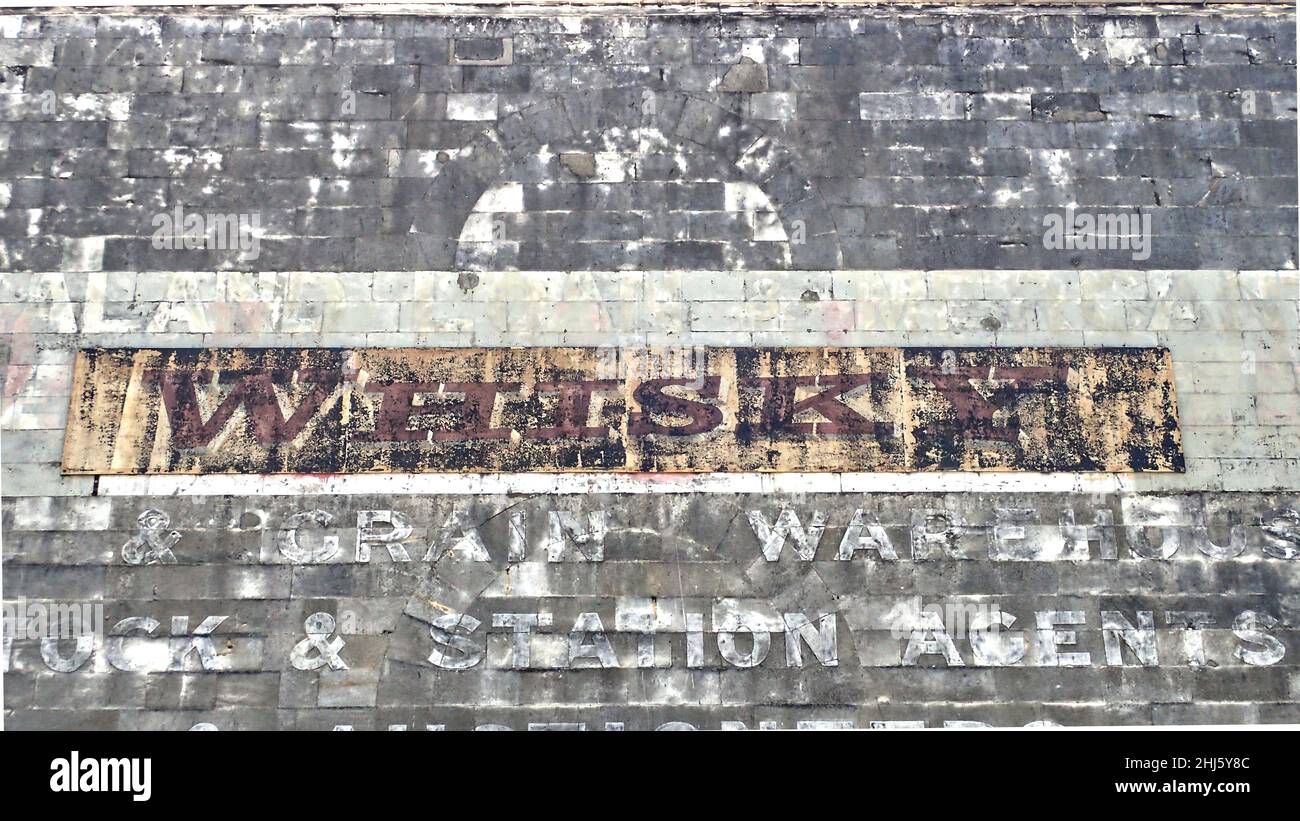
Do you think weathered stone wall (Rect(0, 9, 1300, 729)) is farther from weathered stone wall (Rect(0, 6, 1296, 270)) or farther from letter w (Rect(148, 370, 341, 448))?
letter w (Rect(148, 370, 341, 448))

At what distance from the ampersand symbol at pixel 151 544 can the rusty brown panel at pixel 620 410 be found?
84cm

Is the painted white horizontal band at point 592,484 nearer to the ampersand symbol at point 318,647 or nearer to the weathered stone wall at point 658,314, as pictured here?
the weathered stone wall at point 658,314

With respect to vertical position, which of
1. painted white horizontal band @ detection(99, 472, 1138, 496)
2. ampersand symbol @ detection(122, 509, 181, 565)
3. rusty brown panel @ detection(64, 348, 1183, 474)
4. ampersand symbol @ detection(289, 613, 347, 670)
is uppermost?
rusty brown panel @ detection(64, 348, 1183, 474)

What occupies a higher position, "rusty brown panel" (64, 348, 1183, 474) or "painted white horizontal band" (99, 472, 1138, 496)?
"rusty brown panel" (64, 348, 1183, 474)

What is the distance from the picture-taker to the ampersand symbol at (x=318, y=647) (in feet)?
61.5

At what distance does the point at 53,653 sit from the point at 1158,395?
17415 mm

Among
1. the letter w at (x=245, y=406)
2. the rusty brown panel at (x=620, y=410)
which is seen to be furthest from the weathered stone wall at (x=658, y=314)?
the letter w at (x=245, y=406)

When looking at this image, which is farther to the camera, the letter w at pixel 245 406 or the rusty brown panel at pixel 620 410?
the letter w at pixel 245 406

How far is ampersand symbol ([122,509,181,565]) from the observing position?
19172 millimetres

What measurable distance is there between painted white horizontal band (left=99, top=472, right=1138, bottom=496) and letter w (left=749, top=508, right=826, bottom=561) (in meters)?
0.44

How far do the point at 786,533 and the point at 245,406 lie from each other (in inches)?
341

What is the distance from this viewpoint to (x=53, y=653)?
61.7 ft

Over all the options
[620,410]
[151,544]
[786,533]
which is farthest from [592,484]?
[151,544]

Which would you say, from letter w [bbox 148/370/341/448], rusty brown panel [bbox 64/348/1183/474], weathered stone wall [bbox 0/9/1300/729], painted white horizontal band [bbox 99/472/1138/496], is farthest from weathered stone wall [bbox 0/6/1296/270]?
painted white horizontal band [bbox 99/472/1138/496]
